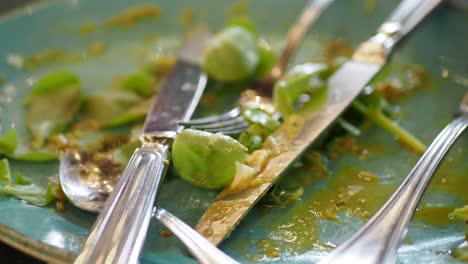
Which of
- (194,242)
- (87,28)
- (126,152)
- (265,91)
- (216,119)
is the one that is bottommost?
(194,242)

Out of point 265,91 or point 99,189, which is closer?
point 99,189

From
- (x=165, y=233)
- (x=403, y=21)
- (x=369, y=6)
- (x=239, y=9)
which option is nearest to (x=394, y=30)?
(x=403, y=21)

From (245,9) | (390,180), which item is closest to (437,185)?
(390,180)

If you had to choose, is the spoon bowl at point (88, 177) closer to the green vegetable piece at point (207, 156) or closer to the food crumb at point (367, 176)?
the green vegetable piece at point (207, 156)

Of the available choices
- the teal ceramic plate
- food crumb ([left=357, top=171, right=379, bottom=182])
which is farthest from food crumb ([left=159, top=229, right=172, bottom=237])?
food crumb ([left=357, top=171, right=379, bottom=182])

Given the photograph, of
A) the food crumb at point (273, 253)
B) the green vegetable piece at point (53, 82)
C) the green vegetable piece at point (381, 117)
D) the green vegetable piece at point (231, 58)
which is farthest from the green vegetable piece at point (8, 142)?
the green vegetable piece at point (381, 117)

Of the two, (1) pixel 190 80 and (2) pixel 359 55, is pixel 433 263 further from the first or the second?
(1) pixel 190 80

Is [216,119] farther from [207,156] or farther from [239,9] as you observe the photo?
[239,9]
